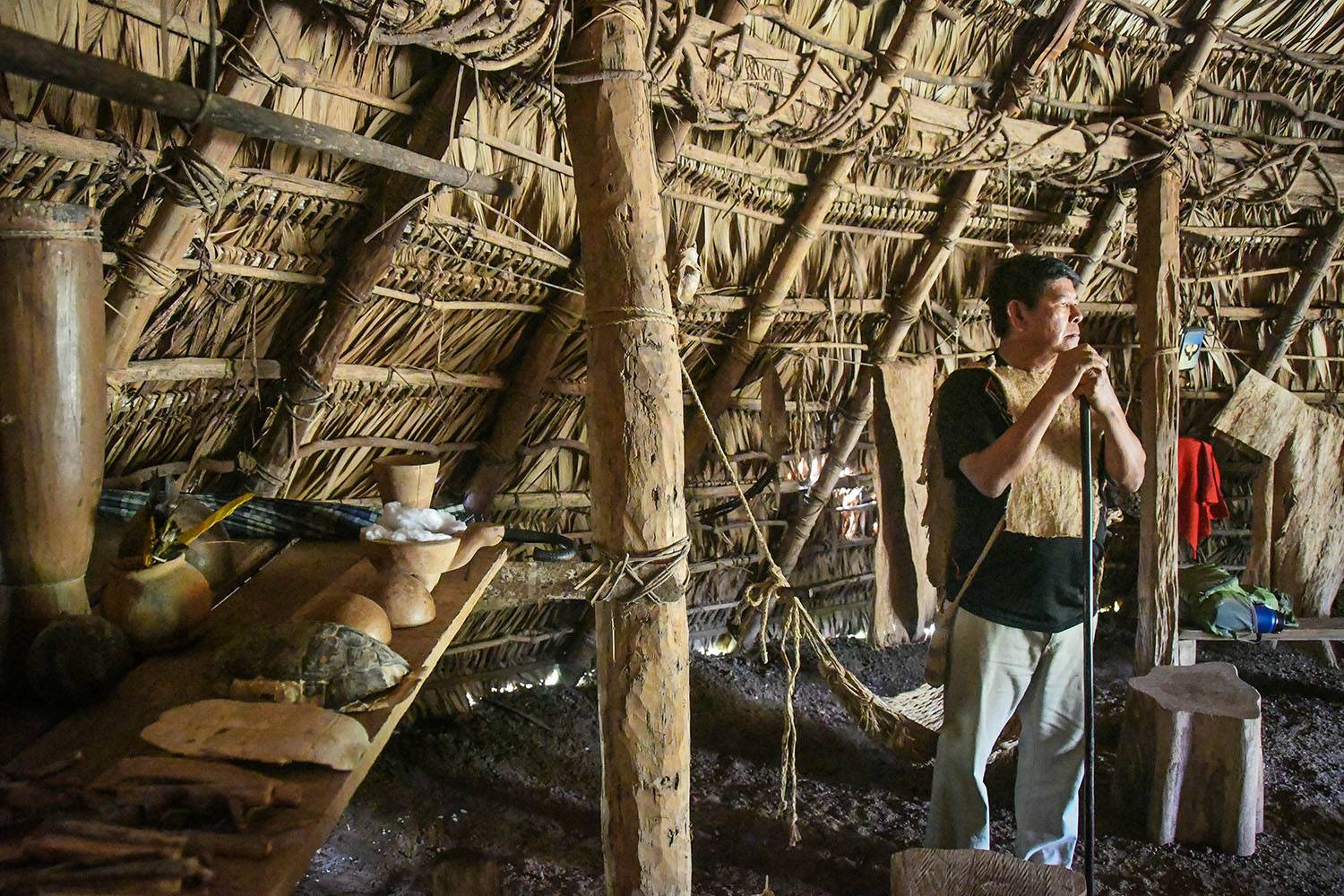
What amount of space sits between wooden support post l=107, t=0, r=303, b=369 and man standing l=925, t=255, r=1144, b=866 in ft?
5.56

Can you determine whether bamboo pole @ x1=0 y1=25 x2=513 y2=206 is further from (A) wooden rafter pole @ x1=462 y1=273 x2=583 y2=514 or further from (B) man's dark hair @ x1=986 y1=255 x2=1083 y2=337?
(B) man's dark hair @ x1=986 y1=255 x2=1083 y2=337

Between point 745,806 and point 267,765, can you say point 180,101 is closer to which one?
point 267,765

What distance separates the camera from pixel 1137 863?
2883 mm

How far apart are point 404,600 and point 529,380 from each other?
160 centimetres

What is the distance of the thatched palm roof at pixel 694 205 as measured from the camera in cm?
197

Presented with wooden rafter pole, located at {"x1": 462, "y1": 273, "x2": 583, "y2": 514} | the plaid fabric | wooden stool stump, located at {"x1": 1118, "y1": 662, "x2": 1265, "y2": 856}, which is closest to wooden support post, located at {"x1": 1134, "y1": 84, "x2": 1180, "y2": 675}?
wooden stool stump, located at {"x1": 1118, "y1": 662, "x2": 1265, "y2": 856}

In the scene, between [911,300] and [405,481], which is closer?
[405,481]

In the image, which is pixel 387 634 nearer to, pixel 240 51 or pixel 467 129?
pixel 240 51

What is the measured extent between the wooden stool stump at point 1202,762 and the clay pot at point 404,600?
2463 mm

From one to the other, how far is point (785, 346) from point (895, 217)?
0.66m

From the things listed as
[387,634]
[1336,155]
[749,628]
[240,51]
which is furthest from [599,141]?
[1336,155]

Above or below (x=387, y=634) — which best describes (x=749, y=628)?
below

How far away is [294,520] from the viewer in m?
2.21

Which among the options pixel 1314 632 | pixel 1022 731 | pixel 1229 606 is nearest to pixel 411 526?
pixel 1022 731
